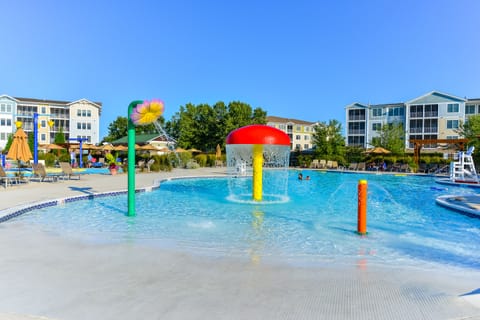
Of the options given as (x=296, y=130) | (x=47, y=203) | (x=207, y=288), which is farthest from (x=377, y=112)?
(x=207, y=288)

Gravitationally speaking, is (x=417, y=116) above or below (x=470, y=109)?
below

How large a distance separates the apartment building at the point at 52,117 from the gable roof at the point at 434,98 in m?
51.6

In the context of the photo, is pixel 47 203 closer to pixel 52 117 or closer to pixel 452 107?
pixel 452 107

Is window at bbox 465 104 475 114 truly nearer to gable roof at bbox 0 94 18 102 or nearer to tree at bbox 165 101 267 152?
tree at bbox 165 101 267 152

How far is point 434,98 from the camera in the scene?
5312 centimetres

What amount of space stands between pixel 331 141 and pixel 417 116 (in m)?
22.9

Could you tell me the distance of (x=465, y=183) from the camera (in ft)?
71.9

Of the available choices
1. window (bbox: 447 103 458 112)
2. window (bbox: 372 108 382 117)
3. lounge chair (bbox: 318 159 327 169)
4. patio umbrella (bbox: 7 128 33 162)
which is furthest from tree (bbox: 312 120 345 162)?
patio umbrella (bbox: 7 128 33 162)

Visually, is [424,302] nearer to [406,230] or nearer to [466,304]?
[466,304]

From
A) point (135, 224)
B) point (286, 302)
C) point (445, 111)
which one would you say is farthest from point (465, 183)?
point (445, 111)

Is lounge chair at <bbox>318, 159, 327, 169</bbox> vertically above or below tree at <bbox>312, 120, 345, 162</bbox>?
below

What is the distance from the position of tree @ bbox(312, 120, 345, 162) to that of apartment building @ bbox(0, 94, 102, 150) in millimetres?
40599

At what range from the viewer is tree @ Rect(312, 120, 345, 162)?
128 feet

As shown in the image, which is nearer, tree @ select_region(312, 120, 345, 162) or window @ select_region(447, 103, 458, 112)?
tree @ select_region(312, 120, 345, 162)
